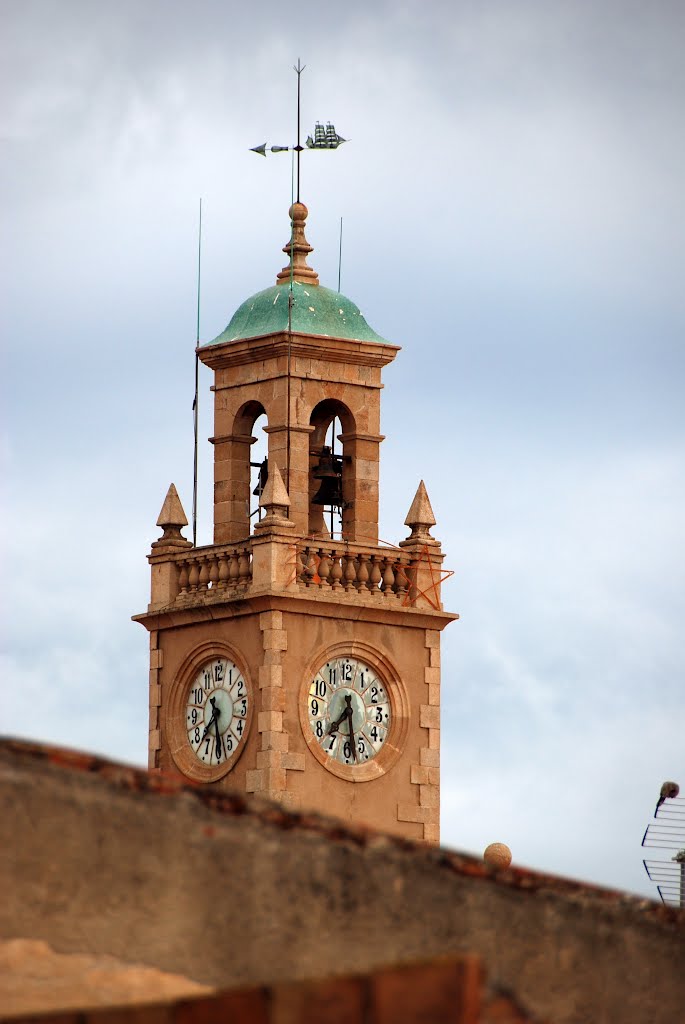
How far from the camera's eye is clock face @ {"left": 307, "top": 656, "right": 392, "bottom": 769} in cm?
5147

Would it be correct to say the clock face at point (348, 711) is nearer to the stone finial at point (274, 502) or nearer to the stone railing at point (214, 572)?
the stone railing at point (214, 572)

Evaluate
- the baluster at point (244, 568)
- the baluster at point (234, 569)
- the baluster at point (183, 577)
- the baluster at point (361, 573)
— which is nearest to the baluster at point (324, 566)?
the baluster at point (361, 573)

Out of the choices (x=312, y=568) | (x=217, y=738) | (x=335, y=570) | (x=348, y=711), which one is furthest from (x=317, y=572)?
(x=217, y=738)

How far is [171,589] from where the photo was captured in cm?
5266

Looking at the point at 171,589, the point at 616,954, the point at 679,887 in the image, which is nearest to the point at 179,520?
the point at 171,589

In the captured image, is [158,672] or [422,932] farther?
[158,672]

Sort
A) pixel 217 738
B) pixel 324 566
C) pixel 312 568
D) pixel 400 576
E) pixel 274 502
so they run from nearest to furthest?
pixel 274 502 < pixel 312 568 < pixel 324 566 < pixel 217 738 < pixel 400 576

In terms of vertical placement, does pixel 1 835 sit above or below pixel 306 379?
below

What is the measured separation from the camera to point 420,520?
2061 inches

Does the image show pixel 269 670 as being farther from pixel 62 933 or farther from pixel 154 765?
pixel 62 933

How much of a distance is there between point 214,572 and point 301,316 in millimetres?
3793

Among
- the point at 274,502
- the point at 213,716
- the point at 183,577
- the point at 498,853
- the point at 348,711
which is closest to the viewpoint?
the point at 498,853

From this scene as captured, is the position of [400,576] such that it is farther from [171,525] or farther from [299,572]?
[171,525]

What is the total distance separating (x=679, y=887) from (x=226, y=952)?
66.1 ft
